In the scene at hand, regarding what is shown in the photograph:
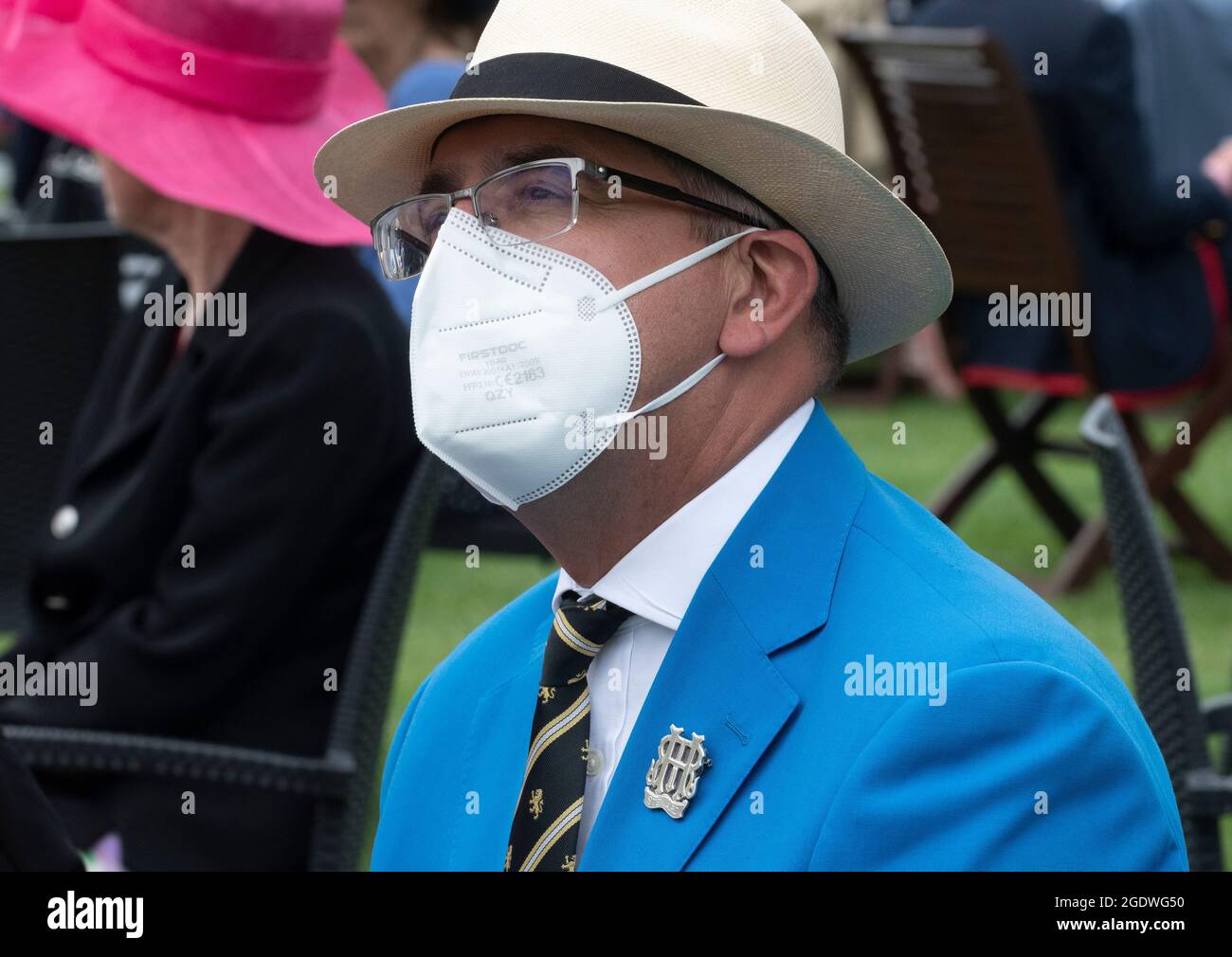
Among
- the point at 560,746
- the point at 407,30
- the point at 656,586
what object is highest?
the point at 656,586

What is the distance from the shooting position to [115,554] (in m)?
3.33

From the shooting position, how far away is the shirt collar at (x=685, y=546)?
1.94 metres

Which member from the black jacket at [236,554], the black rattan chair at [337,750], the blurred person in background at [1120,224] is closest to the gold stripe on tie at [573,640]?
the black rattan chair at [337,750]

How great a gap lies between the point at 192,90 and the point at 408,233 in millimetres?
1565

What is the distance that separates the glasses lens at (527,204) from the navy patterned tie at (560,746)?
403 mm

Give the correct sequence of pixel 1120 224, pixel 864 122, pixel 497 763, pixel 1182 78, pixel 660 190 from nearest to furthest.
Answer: pixel 660 190
pixel 497 763
pixel 1120 224
pixel 1182 78
pixel 864 122

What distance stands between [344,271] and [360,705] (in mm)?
904

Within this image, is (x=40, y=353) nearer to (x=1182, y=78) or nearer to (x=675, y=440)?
(x=675, y=440)

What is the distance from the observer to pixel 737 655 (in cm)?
183

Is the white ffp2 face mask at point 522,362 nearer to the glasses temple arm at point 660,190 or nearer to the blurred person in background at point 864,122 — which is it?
the glasses temple arm at point 660,190

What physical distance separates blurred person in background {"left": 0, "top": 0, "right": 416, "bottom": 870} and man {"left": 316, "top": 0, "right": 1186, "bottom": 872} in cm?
112

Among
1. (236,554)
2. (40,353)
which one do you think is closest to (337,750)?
(236,554)
